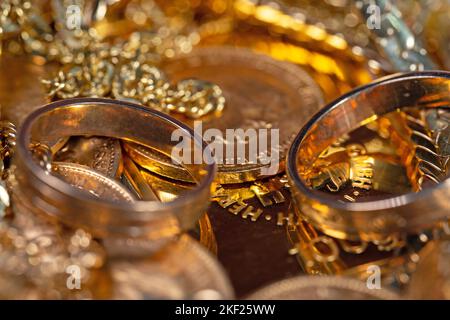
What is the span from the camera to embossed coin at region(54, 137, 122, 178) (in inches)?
Answer: 46.2

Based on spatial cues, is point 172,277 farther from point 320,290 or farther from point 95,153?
point 95,153

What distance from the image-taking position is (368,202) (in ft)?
3.33

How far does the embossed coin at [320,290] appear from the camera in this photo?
3.24 ft

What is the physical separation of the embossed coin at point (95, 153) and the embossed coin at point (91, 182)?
5 cm

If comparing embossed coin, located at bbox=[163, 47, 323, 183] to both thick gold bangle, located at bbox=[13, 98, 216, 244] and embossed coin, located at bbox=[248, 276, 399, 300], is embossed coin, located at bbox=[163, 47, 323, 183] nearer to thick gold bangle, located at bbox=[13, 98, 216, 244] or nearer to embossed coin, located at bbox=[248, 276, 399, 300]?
thick gold bangle, located at bbox=[13, 98, 216, 244]

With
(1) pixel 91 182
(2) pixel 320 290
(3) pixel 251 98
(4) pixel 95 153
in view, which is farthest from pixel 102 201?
(3) pixel 251 98

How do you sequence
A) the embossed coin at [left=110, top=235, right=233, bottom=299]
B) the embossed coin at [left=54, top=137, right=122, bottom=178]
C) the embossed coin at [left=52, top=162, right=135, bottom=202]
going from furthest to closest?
the embossed coin at [left=54, top=137, right=122, bottom=178]
the embossed coin at [left=52, top=162, right=135, bottom=202]
the embossed coin at [left=110, top=235, right=233, bottom=299]

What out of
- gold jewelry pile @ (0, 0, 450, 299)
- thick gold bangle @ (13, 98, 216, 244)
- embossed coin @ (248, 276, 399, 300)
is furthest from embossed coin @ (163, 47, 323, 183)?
embossed coin @ (248, 276, 399, 300)

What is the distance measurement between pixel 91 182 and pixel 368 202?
441mm

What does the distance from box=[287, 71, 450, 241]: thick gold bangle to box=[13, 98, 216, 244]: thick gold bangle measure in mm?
163

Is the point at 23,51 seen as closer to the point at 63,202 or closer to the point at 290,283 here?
the point at 63,202

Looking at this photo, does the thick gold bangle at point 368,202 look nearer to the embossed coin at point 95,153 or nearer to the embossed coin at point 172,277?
the embossed coin at point 172,277
